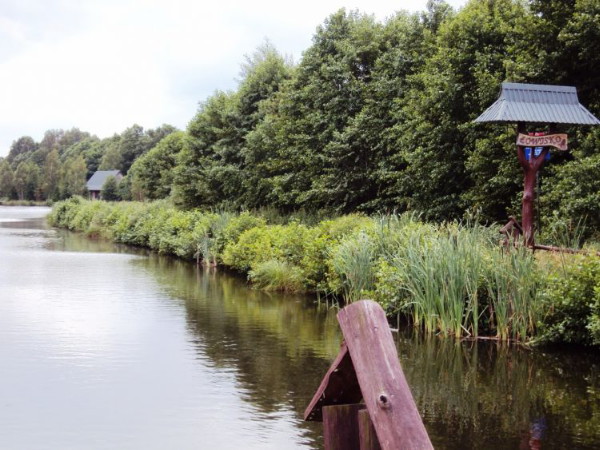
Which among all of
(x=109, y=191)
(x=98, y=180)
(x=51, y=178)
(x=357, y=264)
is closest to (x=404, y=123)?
(x=357, y=264)

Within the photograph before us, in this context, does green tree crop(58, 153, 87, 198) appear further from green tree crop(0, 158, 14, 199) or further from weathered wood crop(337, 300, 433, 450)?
weathered wood crop(337, 300, 433, 450)

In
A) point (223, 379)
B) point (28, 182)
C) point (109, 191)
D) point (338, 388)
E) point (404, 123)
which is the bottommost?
point (223, 379)

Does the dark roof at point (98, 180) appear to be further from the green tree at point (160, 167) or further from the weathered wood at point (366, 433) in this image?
the weathered wood at point (366, 433)

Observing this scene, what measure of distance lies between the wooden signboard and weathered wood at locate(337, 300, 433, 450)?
9.82 metres

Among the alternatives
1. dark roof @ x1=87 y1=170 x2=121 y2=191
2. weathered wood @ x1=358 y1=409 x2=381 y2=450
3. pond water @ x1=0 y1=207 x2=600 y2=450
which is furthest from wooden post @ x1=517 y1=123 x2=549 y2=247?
dark roof @ x1=87 y1=170 x2=121 y2=191

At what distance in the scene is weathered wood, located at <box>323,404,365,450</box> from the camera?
10.5ft

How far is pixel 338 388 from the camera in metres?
3.31

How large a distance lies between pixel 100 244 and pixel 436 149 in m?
20.2

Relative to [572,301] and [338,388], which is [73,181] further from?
[338,388]

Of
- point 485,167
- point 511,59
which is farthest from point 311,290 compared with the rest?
point 511,59

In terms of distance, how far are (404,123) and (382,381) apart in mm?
19307

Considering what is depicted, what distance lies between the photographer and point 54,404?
26.9ft

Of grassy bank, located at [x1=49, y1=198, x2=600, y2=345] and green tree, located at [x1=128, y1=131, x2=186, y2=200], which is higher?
green tree, located at [x1=128, y1=131, x2=186, y2=200]

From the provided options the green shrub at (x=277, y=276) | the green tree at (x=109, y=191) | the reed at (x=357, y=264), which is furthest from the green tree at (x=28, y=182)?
the reed at (x=357, y=264)
